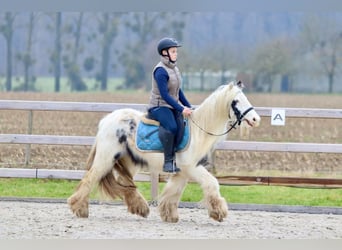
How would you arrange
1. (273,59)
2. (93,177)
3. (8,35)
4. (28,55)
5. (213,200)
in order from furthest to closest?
(28,55)
(8,35)
(273,59)
(93,177)
(213,200)

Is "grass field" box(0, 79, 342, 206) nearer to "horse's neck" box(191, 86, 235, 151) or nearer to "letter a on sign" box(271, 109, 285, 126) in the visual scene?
"letter a on sign" box(271, 109, 285, 126)

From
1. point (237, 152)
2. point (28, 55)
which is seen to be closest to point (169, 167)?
point (237, 152)

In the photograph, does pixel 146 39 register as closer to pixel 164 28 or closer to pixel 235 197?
pixel 164 28

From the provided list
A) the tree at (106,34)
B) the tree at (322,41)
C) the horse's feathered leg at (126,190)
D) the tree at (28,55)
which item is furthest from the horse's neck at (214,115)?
the tree at (106,34)

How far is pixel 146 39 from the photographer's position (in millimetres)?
41250

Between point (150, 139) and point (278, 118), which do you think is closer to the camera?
point (150, 139)

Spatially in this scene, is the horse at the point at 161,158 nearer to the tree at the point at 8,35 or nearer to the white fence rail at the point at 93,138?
the white fence rail at the point at 93,138

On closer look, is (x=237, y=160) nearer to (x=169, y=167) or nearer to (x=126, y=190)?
(x=126, y=190)

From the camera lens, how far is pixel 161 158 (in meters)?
9.38

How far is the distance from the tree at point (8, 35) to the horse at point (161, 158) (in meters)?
→ 29.1

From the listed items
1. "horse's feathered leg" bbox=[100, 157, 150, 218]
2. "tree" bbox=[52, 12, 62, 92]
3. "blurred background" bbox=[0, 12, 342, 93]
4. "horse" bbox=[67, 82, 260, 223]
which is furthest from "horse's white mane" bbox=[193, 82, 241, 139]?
"tree" bbox=[52, 12, 62, 92]

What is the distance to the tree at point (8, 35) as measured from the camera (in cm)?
3919

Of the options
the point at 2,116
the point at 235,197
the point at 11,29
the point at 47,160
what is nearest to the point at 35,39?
the point at 11,29

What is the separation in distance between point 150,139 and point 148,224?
89 cm
